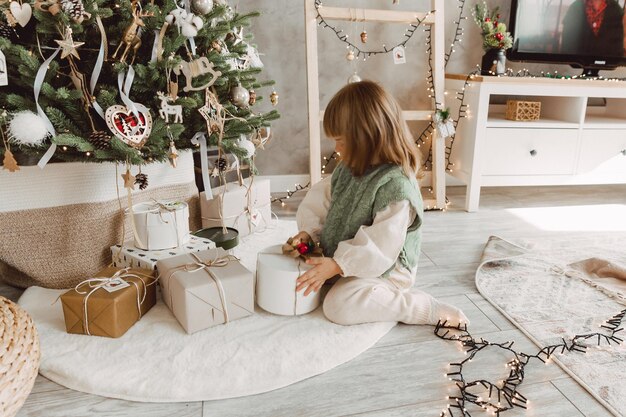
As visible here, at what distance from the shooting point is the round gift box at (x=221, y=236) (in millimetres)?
1699

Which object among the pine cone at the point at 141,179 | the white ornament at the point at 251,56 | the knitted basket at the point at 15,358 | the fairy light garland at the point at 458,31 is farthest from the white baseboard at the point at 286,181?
the knitted basket at the point at 15,358

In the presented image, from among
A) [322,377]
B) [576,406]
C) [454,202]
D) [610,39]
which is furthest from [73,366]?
[610,39]

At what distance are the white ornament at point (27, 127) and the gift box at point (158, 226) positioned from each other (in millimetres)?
346

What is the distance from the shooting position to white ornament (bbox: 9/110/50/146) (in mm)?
1248

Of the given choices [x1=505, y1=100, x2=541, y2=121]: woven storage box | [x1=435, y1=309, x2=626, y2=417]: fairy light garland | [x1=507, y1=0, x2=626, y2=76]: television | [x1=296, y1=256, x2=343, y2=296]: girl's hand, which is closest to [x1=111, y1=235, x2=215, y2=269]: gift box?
[x1=296, y1=256, x2=343, y2=296]: girl's hand

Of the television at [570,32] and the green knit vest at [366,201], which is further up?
the television at [570,32]

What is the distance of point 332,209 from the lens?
1488 mm

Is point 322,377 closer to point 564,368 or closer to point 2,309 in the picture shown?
point 564,368

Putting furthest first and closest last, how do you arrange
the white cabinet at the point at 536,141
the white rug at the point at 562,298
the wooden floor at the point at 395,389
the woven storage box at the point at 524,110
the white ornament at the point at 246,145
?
the woven storage box at the point at 524,110 < the white cabinet at the point at 536,141 < the white ornament at the point at 246,145 < the white rug at the point at 562,298 < the wooden floor at the point at 395,389

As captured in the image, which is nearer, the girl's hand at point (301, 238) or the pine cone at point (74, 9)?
the pine cone at point (74, 9)

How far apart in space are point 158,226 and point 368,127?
73 cm

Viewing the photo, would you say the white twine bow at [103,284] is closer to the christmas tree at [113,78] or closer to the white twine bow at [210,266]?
the white twine bow at [210,266]

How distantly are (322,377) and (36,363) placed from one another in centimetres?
63

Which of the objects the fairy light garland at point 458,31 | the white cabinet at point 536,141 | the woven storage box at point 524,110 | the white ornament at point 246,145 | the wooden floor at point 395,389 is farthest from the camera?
the fairy light garland at point 458,31
